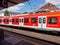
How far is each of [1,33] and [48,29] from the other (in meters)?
15.6

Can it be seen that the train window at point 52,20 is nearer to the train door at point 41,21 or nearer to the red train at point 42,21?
the red train at point 42,21

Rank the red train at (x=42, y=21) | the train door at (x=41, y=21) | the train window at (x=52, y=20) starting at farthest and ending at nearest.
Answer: the train door at (x=41, y=21) → the train window at (x=52, y=20) → the red train at (x=42, y=21)

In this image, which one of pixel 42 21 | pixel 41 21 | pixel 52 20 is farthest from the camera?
pixel 41 21

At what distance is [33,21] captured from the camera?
28.9 m

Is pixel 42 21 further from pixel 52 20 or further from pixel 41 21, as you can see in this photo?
pixel 52 20

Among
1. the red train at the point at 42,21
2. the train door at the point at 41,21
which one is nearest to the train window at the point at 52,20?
the red train at the point at 42,21

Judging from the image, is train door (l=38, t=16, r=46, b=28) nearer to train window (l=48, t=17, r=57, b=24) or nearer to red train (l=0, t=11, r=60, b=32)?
red train (l=0, t=11, r=60, b=32)

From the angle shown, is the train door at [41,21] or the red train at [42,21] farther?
the train door at [41,21]

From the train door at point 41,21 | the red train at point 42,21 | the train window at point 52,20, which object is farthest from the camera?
the train door at point 41,21

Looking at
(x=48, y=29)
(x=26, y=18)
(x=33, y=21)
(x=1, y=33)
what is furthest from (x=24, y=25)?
(x=1, y=33)

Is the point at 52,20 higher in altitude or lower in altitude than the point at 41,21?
higher

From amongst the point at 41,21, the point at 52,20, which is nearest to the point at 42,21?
the point at 41,21

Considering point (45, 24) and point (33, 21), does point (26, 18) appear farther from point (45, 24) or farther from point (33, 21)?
point (45, 24)

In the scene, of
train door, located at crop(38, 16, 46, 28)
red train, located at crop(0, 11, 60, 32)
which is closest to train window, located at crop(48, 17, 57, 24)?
red train, located at crop(0, 11, 60, 32)
